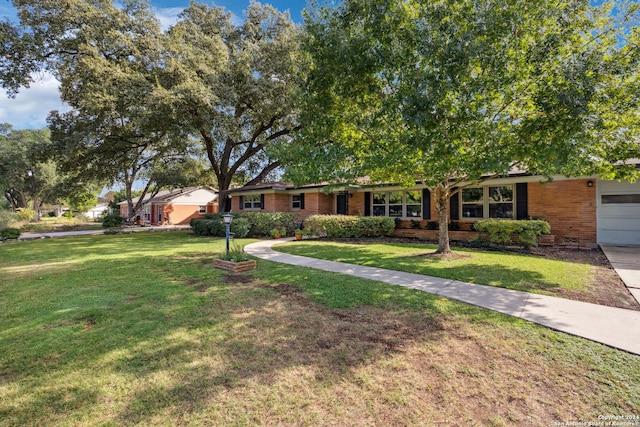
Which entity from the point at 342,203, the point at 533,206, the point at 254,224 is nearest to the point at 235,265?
the point at 254,224

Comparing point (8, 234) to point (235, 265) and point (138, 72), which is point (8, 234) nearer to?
point (138, 72)

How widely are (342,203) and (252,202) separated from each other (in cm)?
742

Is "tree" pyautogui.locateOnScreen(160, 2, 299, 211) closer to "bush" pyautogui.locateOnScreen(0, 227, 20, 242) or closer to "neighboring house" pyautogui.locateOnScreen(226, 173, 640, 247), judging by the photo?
"neighboring house" pyautogui.locateOnScreen(226, 173, 640, 247)

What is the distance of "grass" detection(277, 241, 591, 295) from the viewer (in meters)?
6.10

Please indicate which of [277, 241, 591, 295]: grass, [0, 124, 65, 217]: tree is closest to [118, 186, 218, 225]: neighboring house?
[0, 124, 65, 217]: tree

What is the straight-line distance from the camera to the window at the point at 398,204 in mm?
14602

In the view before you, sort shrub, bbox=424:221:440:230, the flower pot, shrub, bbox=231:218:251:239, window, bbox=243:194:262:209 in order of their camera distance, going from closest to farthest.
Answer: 1. the flower pot
2. shrub, bbox=424:221:440:230
3. shrub, bbox=231:218:251:239
4. window, bbox=243:194:262:209

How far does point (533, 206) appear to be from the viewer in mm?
11508

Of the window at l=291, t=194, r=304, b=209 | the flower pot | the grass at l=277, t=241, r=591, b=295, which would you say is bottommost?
the grass at l=277, t=241, r=591, b=295

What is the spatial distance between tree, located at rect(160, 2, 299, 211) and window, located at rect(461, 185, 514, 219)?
352 inches

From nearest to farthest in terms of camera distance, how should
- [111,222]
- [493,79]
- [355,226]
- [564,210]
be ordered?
[493,79] < [564,210] < [355,226] < [111,222]

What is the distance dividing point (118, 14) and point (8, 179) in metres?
28.3

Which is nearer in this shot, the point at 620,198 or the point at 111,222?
the point at 620,198

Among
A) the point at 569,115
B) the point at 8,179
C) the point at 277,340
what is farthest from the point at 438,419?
the point at 8,179
